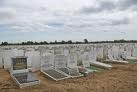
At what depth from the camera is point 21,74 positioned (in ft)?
35.9

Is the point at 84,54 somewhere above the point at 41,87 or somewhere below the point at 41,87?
above

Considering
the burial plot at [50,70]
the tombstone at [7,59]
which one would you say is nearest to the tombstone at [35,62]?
the burial plot at [50,70]

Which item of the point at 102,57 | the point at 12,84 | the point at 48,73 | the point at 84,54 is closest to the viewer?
the point at 12,84

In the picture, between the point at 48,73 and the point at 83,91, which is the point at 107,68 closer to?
the point at 48,73

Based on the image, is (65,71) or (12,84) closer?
(12,84)

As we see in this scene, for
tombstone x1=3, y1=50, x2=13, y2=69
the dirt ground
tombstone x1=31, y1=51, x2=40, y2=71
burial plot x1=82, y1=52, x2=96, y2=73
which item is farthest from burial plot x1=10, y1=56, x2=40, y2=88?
burial plot x1=82, y1=52, x2=96, y2=73

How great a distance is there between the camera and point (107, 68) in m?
14.8

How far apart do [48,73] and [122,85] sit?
15.4 feet

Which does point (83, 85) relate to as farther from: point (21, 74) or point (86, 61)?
point (86, 61)

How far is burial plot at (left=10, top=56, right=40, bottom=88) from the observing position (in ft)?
31.1

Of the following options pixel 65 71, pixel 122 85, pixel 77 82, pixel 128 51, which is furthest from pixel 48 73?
pixel 128 51

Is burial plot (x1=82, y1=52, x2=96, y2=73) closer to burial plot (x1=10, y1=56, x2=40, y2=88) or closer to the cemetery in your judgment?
the cemetery

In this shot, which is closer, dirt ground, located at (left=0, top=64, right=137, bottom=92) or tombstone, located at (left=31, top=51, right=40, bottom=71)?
dirt ground, located at (left=0, top=64, right=137, bottom=92)

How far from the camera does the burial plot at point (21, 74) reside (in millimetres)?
9487
